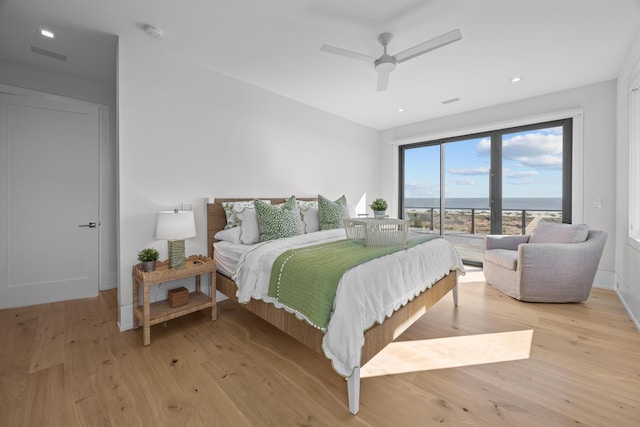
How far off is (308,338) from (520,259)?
2703 millimetres

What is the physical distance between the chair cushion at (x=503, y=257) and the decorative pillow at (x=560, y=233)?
359mm

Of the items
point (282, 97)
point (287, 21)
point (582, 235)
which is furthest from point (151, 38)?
point (582, 235)

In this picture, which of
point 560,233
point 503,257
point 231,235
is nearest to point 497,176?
point 560,233

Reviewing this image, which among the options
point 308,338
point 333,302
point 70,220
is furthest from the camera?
point 70,220

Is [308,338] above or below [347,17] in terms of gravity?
below

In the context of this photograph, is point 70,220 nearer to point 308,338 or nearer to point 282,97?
point 282,97

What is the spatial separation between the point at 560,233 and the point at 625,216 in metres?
0.61

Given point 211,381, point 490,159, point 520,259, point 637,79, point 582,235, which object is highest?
point 637,79

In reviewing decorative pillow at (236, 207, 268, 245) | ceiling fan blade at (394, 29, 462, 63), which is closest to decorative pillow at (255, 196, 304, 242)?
decorative pillow at (236, 207, 268, 245)

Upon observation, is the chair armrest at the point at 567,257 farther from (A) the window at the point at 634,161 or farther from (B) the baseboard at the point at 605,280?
(B) the baseboard at the point at 605,280

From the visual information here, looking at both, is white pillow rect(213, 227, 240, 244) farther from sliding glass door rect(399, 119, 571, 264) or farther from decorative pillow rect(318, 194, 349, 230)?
sliding glass door rect(399, 119, 571, 264)

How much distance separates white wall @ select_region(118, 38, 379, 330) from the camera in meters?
2.49

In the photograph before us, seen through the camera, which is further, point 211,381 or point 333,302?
point 211,381

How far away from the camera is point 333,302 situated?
1.52 meters
